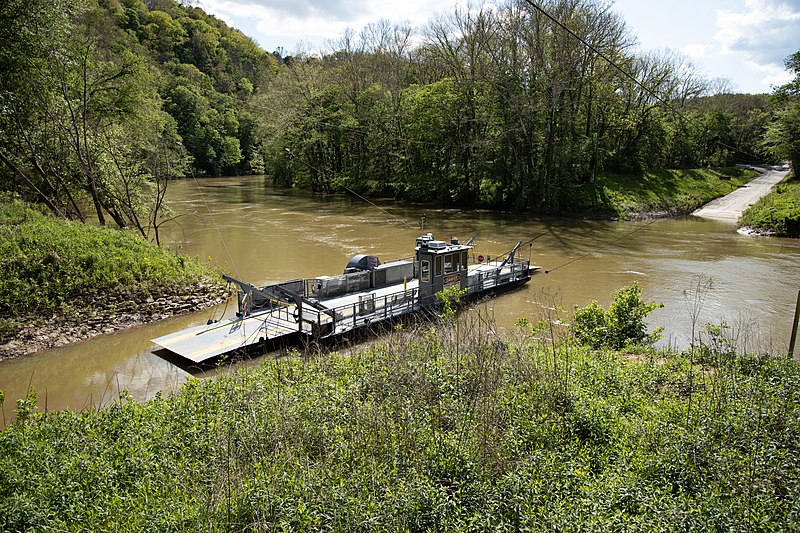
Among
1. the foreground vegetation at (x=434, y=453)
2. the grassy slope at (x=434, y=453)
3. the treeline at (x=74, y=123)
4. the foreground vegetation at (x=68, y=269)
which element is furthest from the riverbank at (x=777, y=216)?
the treeline at (x=74, y=123)

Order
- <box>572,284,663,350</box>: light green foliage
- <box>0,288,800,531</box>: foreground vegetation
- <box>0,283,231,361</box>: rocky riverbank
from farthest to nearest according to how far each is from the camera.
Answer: <box>0,283,231,361</box>: rocky riverbank, <box>572,284,663,350</box>: light green foliage, <box>0,288,800,531</box>: foreground vegetation

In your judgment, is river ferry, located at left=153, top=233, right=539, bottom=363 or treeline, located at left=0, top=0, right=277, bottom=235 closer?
river ferry, located at left=153, top=233, right=539, bottom=363

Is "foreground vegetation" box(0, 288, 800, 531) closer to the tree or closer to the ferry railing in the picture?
the ferry railing

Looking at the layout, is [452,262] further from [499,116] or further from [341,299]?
[499,116]

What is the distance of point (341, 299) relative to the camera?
1742 centimetres

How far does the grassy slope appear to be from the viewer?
5.60m

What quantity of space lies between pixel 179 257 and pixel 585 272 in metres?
19.1

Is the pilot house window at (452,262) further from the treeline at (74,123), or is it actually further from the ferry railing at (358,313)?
the treeline at (74,123)

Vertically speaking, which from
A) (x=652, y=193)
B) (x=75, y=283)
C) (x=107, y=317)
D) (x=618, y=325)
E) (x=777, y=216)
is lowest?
(x=107, y=317)

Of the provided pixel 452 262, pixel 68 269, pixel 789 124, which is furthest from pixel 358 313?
pixel 789 124

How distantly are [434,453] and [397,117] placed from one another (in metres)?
50.6

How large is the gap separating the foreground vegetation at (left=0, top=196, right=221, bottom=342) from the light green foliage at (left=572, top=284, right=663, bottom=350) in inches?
572

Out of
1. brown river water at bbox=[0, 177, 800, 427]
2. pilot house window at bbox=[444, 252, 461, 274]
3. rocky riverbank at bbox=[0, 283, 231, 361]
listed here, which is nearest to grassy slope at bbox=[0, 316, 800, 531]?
brown river water at bbox=[0, 177, 800, 427]

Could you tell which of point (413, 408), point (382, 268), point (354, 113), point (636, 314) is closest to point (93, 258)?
point (382, 268)
